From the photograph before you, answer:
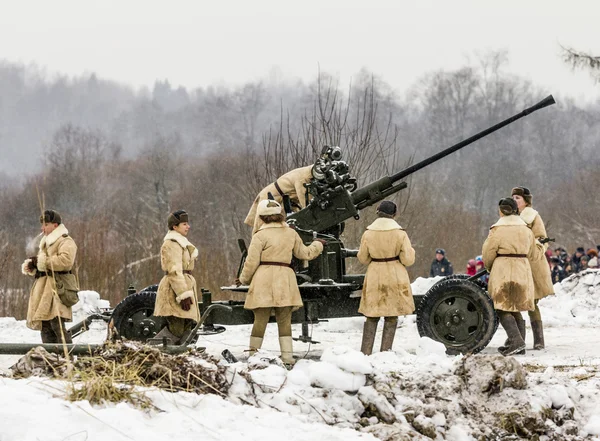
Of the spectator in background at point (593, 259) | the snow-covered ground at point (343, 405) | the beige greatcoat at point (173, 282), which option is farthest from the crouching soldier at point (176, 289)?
the spectator in background at point (593, 259)

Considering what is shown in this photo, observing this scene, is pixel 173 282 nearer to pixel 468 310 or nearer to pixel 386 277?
pixel 386 277

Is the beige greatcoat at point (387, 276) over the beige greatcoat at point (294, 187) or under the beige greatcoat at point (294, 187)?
under

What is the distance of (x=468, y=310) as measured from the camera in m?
11.2

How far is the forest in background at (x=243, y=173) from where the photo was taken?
22.4 meters

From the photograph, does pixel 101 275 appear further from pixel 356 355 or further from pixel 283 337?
pixel 356 355

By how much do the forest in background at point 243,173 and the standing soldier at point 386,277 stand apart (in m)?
7.66

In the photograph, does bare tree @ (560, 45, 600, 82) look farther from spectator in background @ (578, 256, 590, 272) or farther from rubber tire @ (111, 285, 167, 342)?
rubber tire @ (111, 285, 167, 342)

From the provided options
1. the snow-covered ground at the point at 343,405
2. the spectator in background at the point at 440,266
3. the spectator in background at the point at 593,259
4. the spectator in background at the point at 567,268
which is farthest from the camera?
the spectator in background at the point at 567,268

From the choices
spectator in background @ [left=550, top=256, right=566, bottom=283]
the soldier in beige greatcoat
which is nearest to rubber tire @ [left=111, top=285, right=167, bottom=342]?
the soldier in beige greatcoat

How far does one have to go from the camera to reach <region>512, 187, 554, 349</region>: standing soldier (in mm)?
11898

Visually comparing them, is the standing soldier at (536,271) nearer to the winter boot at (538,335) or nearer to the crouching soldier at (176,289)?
the winter boot at (538,335)

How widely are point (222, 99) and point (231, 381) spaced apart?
83591 millimetres

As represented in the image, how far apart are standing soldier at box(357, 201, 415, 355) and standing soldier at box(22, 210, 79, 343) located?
3.03m

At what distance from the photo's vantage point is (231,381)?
647cm
